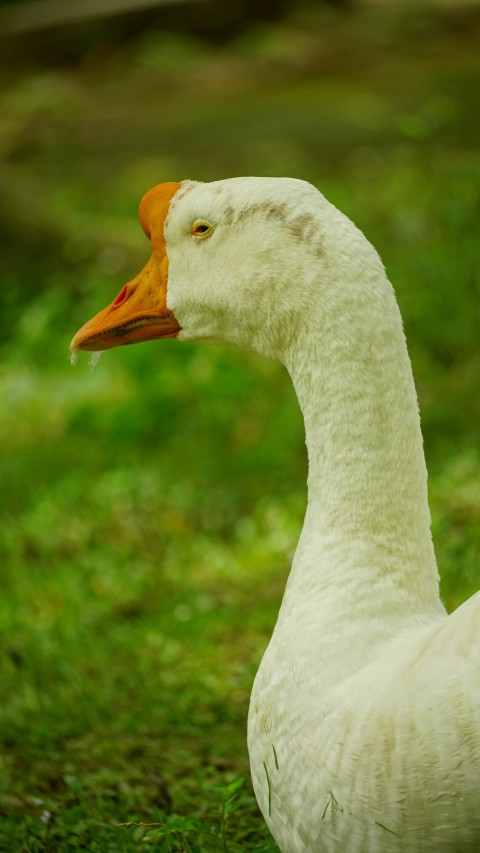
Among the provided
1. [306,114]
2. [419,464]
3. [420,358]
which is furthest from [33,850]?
[306,114]

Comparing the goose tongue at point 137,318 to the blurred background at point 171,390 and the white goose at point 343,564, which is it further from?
the blurred background at point 171,390

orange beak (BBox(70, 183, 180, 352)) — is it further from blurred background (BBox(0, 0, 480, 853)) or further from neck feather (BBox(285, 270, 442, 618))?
blurred background (BBox(0, 0, 480, 853))

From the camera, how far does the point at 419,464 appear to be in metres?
2.60

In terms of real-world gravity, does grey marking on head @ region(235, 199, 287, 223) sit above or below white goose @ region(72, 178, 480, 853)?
above

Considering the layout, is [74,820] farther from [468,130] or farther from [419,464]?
[468,130]

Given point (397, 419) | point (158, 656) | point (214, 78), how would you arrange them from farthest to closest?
point (214, 78)
point (158, 656)
point (397, 419)

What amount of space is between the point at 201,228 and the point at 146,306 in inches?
10.9

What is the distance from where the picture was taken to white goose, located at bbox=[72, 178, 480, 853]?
223 centimetres

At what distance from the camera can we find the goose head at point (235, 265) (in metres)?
2.55

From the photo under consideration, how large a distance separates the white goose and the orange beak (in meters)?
0.04

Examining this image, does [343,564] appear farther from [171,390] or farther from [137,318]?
[171,390]

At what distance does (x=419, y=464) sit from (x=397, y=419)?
12 centimetres

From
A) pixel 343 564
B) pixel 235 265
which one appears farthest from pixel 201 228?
pixel 343 564

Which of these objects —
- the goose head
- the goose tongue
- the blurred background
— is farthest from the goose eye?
the blurred background
